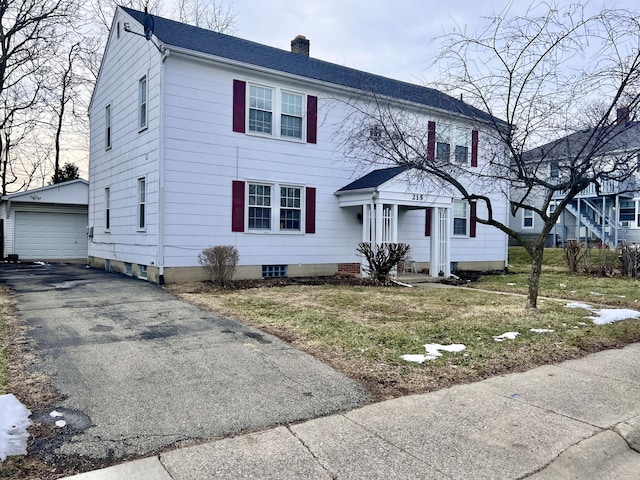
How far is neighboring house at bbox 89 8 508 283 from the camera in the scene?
11.5 metres

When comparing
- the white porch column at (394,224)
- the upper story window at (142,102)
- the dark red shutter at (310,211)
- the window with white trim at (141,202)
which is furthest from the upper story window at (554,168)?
the upper story window at (142,102)

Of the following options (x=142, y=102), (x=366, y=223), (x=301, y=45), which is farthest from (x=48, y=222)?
(x=366, y=223)

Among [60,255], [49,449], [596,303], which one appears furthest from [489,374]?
[60,255]

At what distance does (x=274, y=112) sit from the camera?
1295 cm

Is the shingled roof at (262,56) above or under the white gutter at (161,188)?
above

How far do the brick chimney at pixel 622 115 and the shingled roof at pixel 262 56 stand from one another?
3383 mm

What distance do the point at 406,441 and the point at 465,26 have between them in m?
6.49

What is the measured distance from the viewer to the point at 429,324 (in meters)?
7.02

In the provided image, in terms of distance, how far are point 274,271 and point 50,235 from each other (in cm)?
1191

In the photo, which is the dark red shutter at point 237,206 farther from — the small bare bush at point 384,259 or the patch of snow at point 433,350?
the patch of snow at point 433,350

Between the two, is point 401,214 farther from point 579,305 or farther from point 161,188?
point 161,188

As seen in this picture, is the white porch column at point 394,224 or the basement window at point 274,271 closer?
the basement window at point 274,271

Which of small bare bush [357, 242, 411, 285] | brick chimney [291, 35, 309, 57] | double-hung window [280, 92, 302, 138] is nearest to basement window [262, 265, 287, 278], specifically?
small bare bush [357, 242, 411, 285]

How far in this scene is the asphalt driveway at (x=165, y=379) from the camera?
3.38 m
